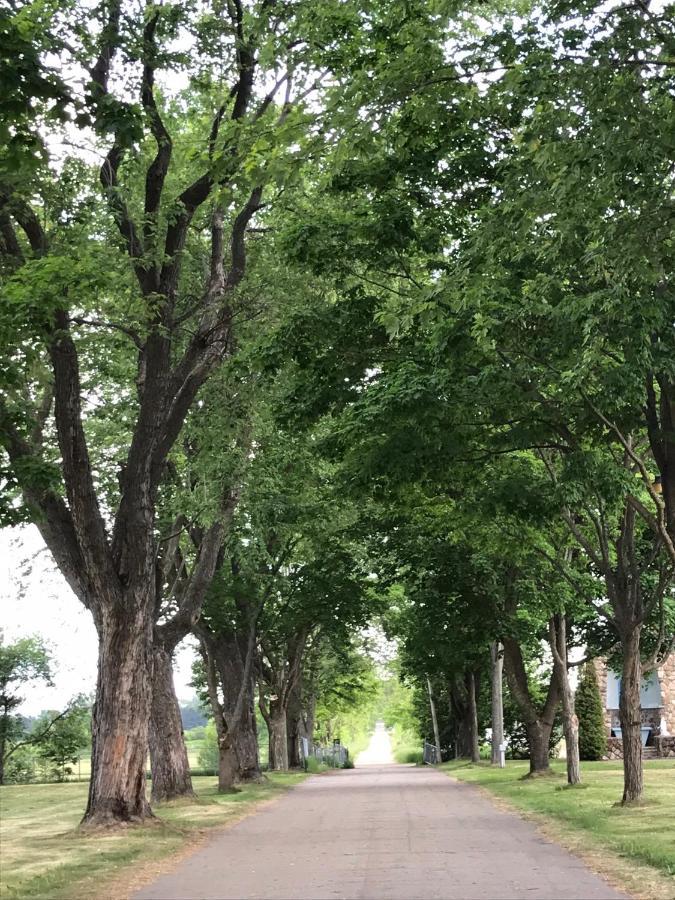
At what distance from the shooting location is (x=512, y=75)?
25.7 ft

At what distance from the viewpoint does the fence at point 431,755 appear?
56.0m

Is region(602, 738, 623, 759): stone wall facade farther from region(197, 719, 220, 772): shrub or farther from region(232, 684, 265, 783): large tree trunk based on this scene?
region(197, 719, 220, 772): shrub

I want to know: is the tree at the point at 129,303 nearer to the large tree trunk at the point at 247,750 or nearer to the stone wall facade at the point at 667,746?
the large tree trunk at the point at 247,750

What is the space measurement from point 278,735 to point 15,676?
532 inches

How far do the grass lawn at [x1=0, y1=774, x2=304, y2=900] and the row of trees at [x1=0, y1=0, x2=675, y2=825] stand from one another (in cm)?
98

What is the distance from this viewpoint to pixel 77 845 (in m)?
12.7

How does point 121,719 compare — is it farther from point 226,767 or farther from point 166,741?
point 226,767

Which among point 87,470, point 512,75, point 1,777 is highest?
point 512,75

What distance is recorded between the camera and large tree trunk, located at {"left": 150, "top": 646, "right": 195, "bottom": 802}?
21547mm

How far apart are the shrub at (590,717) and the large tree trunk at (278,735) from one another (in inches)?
451

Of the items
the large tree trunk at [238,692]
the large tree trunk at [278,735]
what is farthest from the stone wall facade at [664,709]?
the large tree trunk at [238,692]

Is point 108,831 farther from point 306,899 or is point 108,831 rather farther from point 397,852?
point 306,899

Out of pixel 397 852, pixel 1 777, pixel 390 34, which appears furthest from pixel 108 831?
pixel 1 777

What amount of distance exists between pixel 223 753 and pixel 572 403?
16825mm
